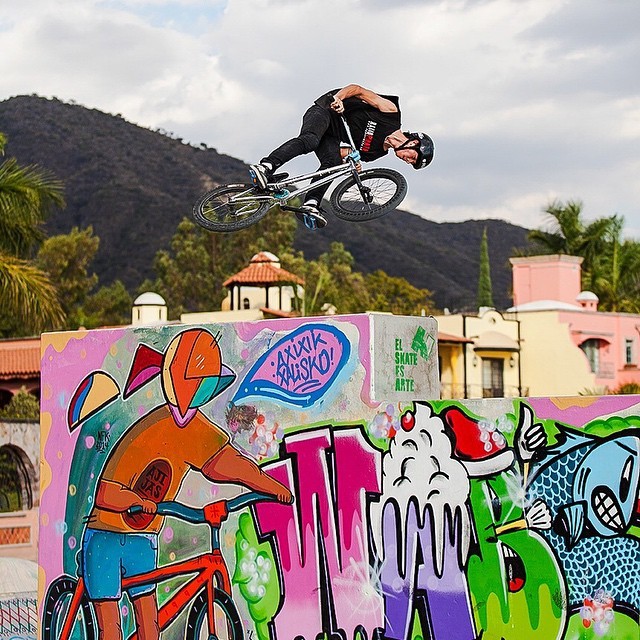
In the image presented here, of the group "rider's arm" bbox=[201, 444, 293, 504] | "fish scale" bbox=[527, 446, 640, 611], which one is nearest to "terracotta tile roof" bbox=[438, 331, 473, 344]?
"rider's arm" bbox=[201, 444, 293, 504]

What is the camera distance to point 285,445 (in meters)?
12.7

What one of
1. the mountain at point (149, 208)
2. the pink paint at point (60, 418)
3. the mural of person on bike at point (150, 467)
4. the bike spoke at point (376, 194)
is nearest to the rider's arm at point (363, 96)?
the bike spoke at point (376, 194)

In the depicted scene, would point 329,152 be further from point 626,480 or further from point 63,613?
point 63,613

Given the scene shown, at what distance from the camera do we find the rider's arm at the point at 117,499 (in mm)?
13539

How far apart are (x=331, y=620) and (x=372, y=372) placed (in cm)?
237

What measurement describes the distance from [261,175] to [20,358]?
4109 centimetres

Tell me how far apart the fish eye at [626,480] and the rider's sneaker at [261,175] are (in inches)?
170

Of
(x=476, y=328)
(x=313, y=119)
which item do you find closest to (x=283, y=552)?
(x=313, y=119)

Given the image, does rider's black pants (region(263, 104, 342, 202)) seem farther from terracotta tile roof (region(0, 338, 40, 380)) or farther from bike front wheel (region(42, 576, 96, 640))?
terracotta tile roof (region(0, 338, 40, 380))

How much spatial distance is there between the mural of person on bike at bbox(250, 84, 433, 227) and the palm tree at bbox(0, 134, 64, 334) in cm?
1657

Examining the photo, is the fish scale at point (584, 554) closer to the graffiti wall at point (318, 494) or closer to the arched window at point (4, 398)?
the graffiti wall at point (318, 494)

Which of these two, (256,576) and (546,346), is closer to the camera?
(256,576)

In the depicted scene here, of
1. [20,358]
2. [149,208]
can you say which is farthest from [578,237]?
[149,208]

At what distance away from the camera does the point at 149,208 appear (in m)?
155
